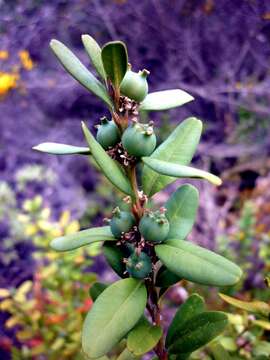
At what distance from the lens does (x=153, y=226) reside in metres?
0.67

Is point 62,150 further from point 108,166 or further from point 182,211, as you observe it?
point 182,211

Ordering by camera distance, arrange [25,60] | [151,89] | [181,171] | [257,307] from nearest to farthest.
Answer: [181,171] → [257,307] → [151,89] → [25,60]

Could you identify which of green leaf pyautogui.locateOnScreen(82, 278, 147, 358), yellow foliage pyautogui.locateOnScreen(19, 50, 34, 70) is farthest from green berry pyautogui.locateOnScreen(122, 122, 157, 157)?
yellow foliage pyautogui.locateOnScreen(19, 50, 34, 70)

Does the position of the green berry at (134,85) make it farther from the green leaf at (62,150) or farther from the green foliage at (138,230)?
the green leaf at (62,150)

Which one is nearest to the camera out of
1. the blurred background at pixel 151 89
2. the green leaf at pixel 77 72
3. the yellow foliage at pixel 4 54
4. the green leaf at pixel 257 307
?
the green leaf at pixel 77 72

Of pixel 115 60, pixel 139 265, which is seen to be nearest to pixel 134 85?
pixel 115 60

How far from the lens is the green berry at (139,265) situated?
2.27 feet

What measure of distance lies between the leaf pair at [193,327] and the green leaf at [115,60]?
0.40m

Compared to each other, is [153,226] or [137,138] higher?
[137,138]

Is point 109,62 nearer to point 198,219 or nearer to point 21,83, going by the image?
point 198,219

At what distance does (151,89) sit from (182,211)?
3213mm

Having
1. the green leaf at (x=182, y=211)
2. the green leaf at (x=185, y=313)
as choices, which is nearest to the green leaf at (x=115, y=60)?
the green leaf at (x=182, y=211)

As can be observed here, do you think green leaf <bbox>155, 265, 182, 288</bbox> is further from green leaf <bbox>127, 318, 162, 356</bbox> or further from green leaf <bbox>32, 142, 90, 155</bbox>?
green leaf <bbox>32, 142, 90, 155</bbox>

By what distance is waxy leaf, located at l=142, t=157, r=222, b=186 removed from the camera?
1.88 feet
